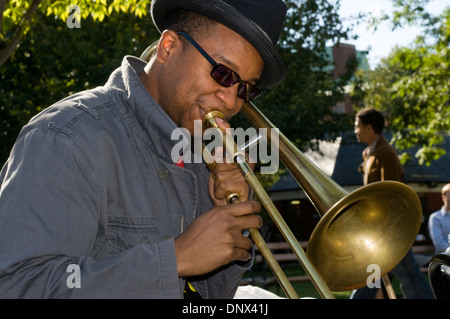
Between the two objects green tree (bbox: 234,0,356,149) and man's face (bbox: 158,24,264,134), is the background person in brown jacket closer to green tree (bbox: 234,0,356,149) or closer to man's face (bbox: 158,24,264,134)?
man's face (bbox: 158,24,264,134)

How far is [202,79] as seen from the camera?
220cm

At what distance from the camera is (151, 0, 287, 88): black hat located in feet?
7.06

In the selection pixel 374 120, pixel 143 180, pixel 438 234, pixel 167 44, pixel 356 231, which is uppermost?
pixel 167 44

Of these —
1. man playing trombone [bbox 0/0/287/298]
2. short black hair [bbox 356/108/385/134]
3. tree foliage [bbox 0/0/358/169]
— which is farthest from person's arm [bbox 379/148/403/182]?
tree foliage [bbox 0/0/358/169]

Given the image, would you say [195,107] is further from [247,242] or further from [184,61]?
[247,242]

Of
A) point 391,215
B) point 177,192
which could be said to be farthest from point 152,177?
point 391,215

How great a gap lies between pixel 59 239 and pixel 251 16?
3.87ft

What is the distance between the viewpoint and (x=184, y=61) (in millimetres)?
2254

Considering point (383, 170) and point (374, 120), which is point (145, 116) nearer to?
point (383, 170)

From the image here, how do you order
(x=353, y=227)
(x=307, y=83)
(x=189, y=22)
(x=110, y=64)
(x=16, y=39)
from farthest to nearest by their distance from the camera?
(x=307, y=83)
(x=110, y=64)
(x=16, y=39)
(x=353, y=227)
(x=189, y=22)

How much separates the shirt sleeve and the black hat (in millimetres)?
817

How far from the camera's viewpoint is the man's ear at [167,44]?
2311mm

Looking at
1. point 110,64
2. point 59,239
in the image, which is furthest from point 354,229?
point 110,64

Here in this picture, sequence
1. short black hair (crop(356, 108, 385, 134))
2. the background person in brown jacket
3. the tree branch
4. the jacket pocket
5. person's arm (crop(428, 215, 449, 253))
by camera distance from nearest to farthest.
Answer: the jacket pocket, the background person in brown jacket, the tree branch, short black hair (crop(356, 108, 385, 134)), person's arm (crop(428, 215, 449, 253))
